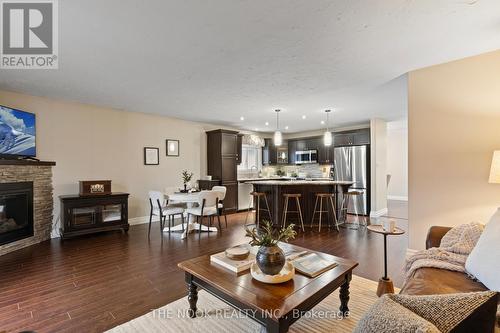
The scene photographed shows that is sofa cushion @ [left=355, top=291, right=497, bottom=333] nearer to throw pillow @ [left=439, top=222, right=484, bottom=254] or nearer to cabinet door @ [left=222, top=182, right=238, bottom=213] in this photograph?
throw pillow @ [left=439, top=222, right=484, bottom=254]

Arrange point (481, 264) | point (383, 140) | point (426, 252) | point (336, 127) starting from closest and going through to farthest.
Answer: point (481, 264) → point (426, 252) → point (383, 140) → point (336, 127)

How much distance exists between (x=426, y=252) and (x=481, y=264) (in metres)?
0.54

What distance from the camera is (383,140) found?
6.37 meters

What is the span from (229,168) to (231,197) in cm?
81

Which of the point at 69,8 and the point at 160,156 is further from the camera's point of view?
the point at 160,156

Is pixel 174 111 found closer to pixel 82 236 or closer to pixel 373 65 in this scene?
pixel 82 236

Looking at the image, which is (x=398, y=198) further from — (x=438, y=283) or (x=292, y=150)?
(x=438, y=283)

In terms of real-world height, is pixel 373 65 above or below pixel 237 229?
above

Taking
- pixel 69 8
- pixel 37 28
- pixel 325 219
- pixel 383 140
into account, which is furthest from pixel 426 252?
pixel 383 140

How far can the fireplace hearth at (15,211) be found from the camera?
3.48 meters

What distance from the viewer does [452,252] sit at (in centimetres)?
204

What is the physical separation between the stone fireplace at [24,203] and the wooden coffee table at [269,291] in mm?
3361

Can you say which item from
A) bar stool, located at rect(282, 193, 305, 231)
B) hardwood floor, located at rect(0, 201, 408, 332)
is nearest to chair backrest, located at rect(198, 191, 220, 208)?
hardwood floor, located at rect(0, 201, 408, 332)

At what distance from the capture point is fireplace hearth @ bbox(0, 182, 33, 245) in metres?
3.48
